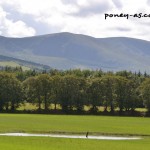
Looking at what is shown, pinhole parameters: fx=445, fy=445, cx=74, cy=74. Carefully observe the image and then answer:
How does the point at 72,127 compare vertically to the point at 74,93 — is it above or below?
below

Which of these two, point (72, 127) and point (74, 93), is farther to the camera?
point (74, 93)

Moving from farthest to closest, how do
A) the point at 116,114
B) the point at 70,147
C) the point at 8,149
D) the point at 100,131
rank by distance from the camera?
the point at 116,114 < the point at 100,131 < the point at 70,147 < the point at 8,149

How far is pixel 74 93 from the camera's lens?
601 feet

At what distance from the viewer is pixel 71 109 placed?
594 ft

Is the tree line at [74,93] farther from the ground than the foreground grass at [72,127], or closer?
farther from the ground

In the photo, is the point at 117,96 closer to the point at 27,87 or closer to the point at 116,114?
the point at 116,114

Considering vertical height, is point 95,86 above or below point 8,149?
above

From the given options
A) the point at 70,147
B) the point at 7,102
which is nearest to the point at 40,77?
the point at 7,102

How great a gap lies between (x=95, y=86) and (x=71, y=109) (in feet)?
48.2

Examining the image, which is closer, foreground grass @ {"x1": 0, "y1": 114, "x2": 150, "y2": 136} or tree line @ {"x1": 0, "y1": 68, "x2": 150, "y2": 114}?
foreground grass @ {"x1": 0, "y1": 114, "x2": 150, "y2": 136}

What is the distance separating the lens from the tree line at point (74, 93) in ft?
590

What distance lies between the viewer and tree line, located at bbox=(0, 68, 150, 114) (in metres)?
180

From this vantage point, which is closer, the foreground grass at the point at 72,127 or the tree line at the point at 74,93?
the foreground grass at the point at 72,127

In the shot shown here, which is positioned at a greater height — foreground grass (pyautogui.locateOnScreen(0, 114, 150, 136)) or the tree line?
the tree line
